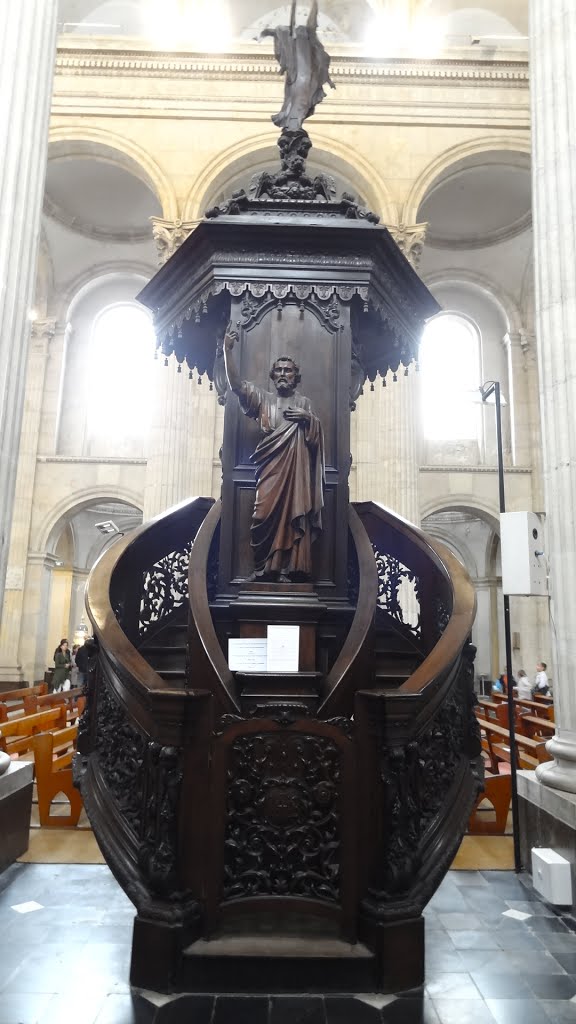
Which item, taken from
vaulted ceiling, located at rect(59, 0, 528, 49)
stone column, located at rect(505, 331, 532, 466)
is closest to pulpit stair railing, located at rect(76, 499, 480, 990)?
stone column, located at rect(505, 331, 532, 466)

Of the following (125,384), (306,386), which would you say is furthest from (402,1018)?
(125,384)

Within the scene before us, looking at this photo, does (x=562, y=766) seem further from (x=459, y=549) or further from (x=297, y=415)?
(x=459, y=549)

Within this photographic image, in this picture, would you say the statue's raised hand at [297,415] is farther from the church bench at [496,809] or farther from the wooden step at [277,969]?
the church bench at [496,809]

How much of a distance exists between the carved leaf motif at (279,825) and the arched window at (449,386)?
54.2ft

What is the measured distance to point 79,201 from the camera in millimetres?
18453

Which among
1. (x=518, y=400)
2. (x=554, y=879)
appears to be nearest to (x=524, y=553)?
(x=554, y=879)

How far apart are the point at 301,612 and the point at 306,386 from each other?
47.6 inches

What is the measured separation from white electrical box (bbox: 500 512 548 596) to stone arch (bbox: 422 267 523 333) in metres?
15.8

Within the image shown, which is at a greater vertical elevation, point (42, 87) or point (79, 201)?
point (79, 201)

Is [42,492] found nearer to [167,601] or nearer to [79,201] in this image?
[79,201]

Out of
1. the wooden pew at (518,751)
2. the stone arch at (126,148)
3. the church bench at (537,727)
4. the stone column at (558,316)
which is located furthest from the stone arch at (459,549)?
the stone column at (558,316)

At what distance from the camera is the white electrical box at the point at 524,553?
181 inches

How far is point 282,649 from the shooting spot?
10.6 feet

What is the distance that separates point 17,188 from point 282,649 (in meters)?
3.34
